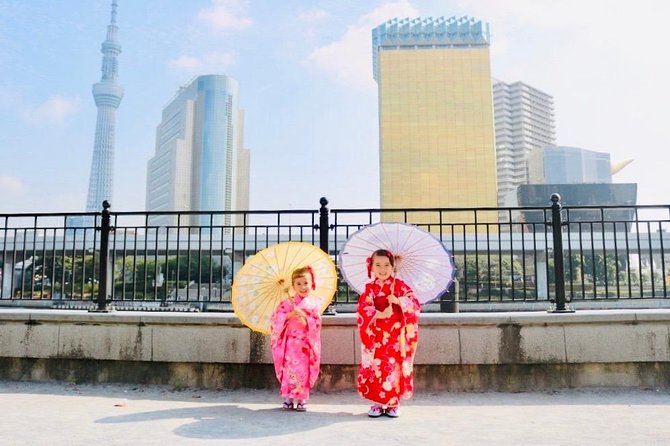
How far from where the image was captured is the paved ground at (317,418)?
3896mm

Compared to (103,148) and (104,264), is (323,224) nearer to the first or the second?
(104,264)

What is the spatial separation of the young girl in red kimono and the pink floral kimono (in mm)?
514

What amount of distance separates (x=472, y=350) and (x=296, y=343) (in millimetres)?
2089

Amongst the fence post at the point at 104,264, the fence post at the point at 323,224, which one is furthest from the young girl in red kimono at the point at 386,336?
the fence post at the point at 104,264

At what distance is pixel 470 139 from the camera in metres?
109

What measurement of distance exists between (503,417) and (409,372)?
0.94 metres

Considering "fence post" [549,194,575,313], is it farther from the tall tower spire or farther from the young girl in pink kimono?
the tall tower spire

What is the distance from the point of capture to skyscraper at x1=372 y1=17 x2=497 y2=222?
107812 millimetres

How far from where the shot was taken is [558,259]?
6.25m

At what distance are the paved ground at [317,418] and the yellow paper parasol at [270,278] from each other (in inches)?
37.1

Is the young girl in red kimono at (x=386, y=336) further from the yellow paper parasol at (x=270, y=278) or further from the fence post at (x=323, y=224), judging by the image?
the fence post at (x=323, y=224)

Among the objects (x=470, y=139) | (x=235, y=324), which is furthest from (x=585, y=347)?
(x=470, y=139)

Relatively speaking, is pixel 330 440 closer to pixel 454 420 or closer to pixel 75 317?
pixel 454 420

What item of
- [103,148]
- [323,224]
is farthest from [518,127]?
[323,224]
